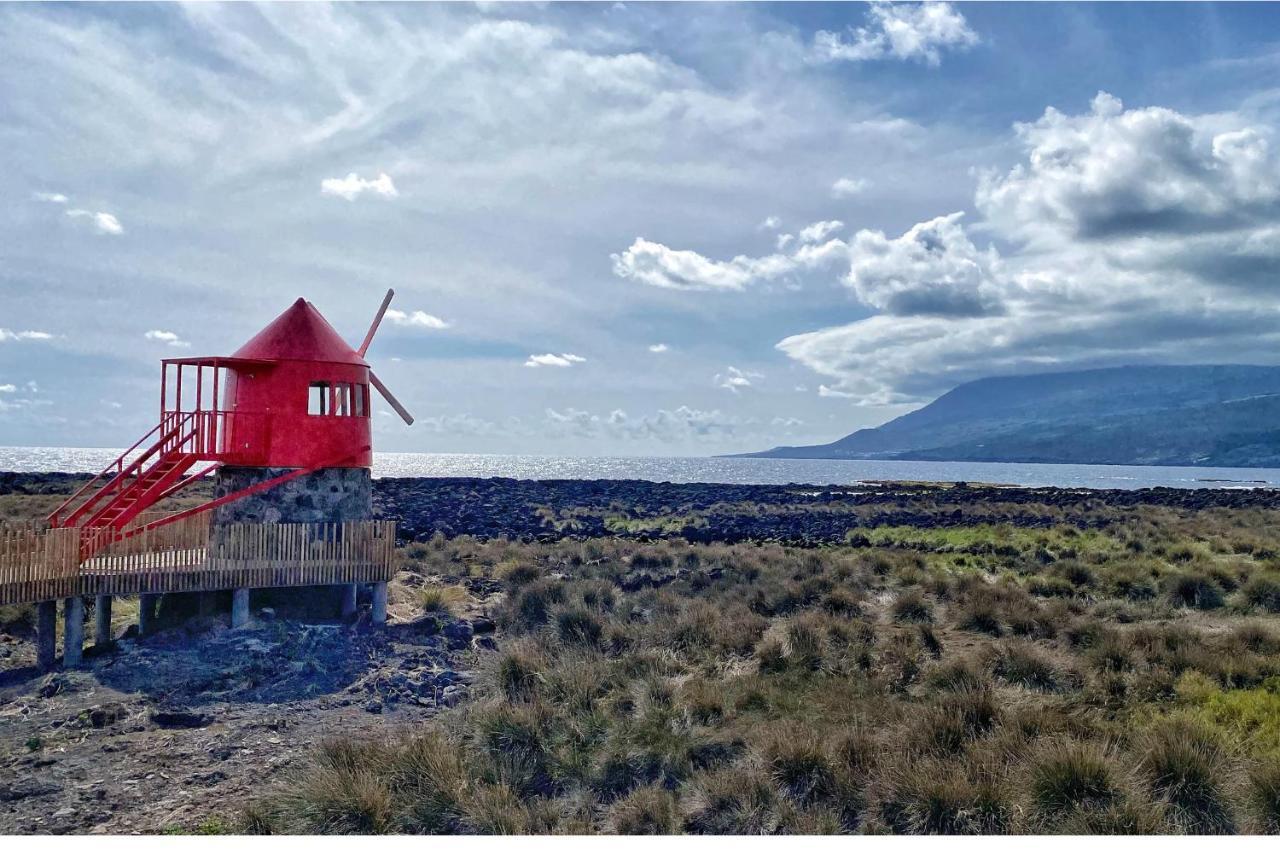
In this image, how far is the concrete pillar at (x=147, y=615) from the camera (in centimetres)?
1503

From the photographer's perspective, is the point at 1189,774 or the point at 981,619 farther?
the point at 981,619

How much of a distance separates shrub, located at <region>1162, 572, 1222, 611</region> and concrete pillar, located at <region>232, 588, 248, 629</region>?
1584cm

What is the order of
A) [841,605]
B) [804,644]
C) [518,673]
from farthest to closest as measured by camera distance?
1. [841,605]
2. [804,644]
3. [518,673]

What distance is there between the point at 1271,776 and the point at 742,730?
14.6 ft

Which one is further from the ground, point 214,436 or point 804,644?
point 214,436

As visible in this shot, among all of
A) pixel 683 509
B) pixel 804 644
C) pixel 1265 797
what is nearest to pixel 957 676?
pixel 804 644

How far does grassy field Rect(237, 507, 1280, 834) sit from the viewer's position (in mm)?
6984

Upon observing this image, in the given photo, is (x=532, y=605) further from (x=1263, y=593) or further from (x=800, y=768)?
(x=1263, y=593)

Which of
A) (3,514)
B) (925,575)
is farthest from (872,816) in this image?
(3,514)

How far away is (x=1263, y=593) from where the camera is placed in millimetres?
15531

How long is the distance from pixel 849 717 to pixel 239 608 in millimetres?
10158

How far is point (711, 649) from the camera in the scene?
1269 centimetres
